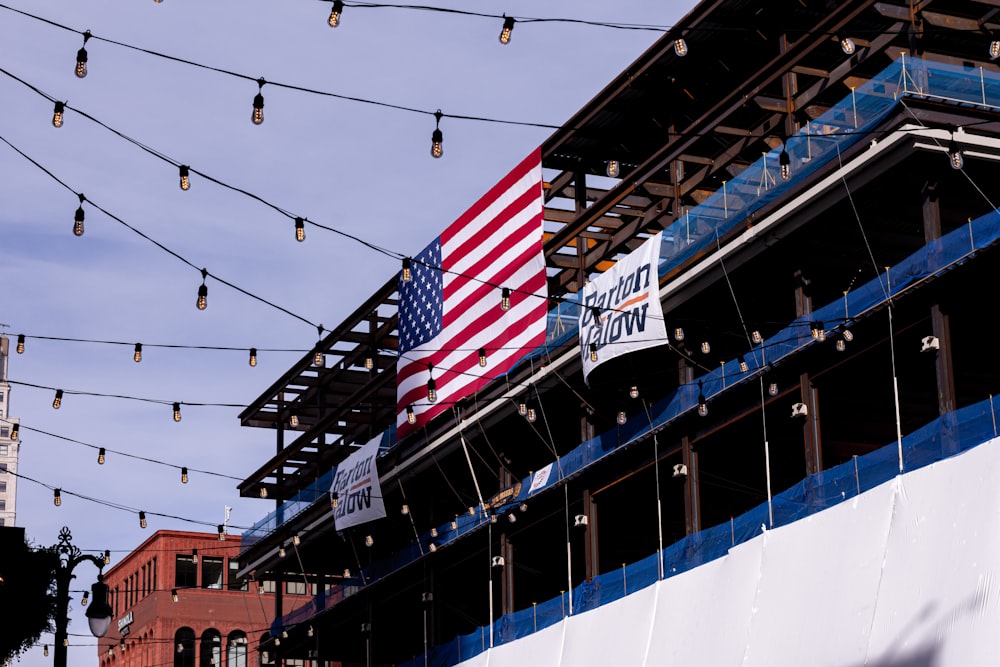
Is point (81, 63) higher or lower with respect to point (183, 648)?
lower

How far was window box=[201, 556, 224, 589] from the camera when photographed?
11500 centimetres

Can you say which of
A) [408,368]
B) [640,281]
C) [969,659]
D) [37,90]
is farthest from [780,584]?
[408,368]

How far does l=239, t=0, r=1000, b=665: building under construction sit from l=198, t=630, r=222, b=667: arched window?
52.0 metres

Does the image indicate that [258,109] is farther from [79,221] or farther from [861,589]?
[861,589]

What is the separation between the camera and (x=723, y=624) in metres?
34.5

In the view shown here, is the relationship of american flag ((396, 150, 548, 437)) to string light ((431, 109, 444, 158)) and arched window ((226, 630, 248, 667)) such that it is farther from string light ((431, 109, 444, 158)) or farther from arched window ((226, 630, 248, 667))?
arched window ((226, 630, 248, 667))

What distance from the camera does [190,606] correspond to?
111375mm

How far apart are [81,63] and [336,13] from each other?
3747 mm

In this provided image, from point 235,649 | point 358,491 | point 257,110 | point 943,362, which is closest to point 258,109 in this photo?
point 257,110

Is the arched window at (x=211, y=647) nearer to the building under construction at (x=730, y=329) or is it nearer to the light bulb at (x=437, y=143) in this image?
the building under construction at (x=730, y=329)

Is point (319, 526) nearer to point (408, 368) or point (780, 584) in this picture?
point (408, 368)

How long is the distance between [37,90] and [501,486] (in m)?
31.0

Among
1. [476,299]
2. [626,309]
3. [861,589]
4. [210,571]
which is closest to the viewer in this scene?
[861,589]

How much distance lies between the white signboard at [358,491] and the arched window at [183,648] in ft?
182
